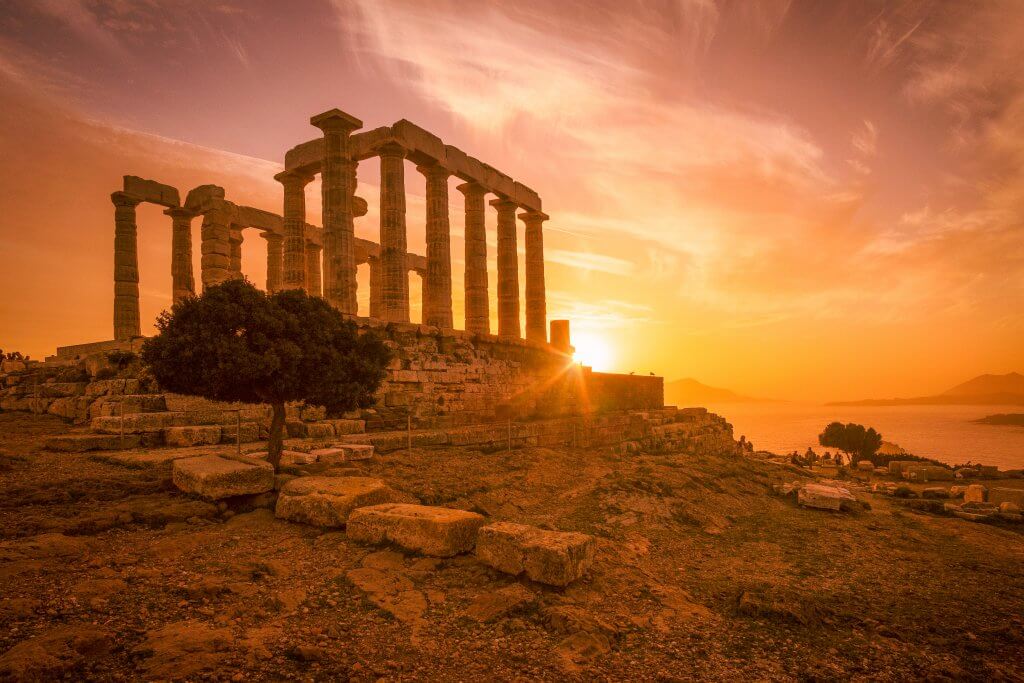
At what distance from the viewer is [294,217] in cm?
1995

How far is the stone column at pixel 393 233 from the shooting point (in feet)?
61.5

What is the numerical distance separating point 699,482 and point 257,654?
11.0 meters

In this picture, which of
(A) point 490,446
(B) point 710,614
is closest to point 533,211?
(A) point 490,446

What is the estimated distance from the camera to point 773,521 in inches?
433

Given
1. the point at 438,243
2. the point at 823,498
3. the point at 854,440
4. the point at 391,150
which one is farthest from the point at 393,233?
the point at 854,440

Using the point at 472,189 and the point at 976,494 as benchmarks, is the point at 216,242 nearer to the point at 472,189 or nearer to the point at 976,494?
the point at 472,189

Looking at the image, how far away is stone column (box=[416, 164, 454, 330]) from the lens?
20516mm

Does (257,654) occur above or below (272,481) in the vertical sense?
below

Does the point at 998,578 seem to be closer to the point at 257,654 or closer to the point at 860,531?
the point at 860,531

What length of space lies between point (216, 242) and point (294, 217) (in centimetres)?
381

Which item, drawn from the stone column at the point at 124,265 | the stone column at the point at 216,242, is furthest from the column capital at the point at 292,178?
the stone column at the point at 124,265

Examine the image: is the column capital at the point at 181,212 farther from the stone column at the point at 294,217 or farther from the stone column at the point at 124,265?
the stone column at the point at 294,217

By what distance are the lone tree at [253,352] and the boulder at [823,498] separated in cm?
1033

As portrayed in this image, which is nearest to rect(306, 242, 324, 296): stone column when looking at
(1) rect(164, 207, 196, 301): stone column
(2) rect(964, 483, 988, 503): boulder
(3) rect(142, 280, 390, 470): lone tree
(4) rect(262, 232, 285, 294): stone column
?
(4) rect(262, 232, 285, 294): stone column
